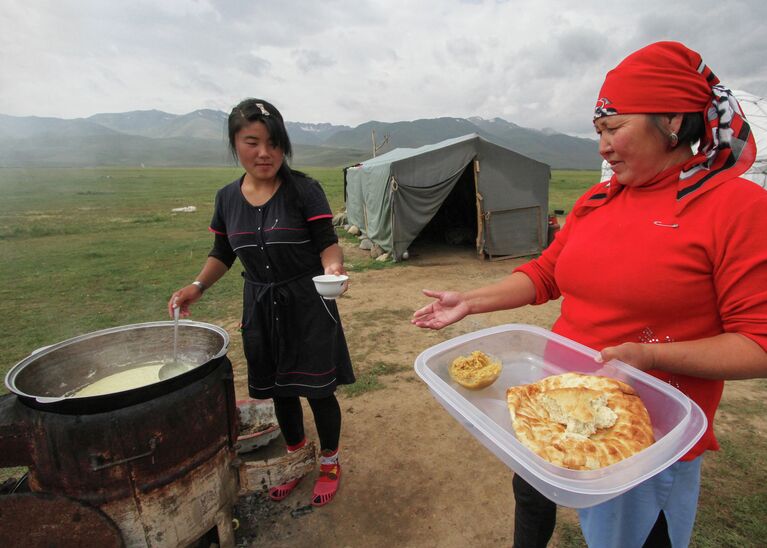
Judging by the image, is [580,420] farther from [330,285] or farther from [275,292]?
[275,292]

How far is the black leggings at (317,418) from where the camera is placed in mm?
2592

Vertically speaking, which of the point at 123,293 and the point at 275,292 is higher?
the point at 275,292

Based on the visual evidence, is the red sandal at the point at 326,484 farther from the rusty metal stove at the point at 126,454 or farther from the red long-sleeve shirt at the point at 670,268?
the red long-sleeve shirt at the point at 670,268

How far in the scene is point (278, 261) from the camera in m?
2.26

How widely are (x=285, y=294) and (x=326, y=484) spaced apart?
142 centimetres

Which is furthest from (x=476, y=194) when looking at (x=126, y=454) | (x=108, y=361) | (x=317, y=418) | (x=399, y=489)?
(x=126, y=454)

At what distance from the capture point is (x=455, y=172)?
972 cm

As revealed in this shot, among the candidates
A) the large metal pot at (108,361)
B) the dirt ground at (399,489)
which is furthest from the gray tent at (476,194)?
the large metal pot at (108,361)

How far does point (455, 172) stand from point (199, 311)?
642cm

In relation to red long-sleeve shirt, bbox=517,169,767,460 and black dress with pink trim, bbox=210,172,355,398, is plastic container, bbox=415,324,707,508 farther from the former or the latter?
black dress with pink trim, bbox=210,172,355,398

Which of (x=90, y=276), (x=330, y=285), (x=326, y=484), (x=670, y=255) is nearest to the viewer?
(x=670, y=255)

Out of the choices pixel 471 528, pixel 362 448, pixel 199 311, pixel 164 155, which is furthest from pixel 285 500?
pixel 164 155

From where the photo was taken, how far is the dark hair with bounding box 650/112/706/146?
123cm

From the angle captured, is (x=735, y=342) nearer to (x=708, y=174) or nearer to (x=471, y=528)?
(x=708, y=174)
